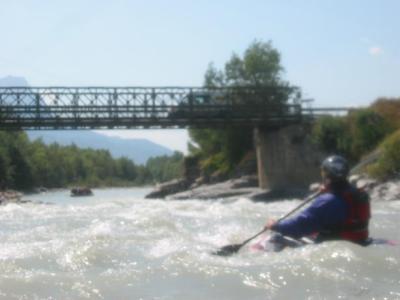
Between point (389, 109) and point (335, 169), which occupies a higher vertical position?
point (389, 109)

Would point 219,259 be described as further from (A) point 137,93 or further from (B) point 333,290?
(A) point 137,93

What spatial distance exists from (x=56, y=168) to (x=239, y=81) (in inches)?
3033

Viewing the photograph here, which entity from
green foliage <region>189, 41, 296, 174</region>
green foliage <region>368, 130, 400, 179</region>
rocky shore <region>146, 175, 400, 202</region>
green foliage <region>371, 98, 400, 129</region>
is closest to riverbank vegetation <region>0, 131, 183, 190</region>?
green foliage <region>189, 41, 296, 174</region>

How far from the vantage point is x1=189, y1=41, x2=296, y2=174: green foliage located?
187ft

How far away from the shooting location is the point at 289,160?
44.5 meters

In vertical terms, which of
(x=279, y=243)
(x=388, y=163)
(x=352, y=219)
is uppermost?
(x=352, y=219)

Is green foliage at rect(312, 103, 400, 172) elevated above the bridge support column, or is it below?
above

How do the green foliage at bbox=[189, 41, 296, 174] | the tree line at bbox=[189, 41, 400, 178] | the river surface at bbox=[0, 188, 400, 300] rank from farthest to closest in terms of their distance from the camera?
the green foliage at bbox=[189, 41, 296, 174], the tree line at bbox=[189, 41, 400, 178], the river surface at bbox=[0, 188, 400, 300]

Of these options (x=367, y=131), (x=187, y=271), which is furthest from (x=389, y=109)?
(x=187, y=271)

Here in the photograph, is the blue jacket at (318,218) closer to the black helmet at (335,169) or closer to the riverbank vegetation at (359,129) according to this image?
the black helmet at (335,169)

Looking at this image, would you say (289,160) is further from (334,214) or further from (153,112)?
(334,214)

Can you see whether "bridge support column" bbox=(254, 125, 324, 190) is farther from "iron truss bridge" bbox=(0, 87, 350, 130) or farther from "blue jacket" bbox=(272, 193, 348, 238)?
"blue jacket" bbox=(272, 193, 348, 238)

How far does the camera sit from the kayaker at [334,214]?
8.78 metres

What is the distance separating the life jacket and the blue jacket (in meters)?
0.05
